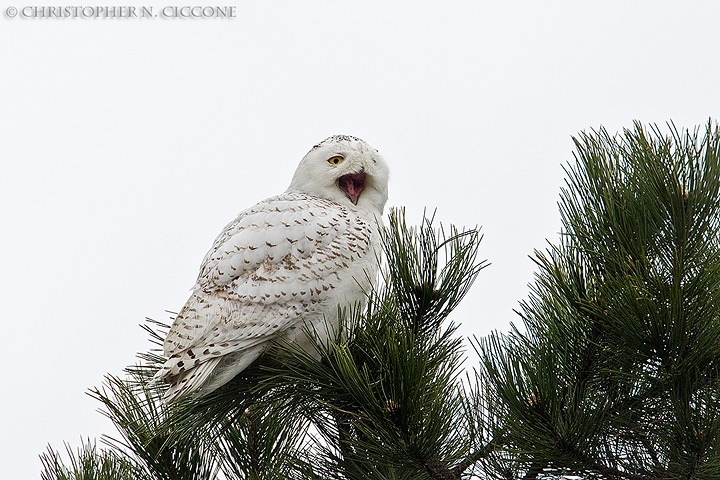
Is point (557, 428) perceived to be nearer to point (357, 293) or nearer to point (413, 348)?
point (413, 348)

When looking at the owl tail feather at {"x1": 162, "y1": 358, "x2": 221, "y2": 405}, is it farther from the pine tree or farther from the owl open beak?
the owl open beak

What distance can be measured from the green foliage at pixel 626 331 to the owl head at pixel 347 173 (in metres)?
1.20

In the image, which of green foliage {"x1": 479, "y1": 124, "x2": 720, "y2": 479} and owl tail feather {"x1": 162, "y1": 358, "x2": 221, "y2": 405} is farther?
owl tail feather {"x1": 162, "y1": 358, "x2": 221, "y2": 405}

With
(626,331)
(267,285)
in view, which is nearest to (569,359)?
(626,331)

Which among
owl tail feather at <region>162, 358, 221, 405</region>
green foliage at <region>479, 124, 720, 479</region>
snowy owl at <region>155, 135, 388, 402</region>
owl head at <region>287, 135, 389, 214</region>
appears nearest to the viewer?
green foliage at <region>479, 124, 720, 479</region>

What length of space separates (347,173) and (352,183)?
6 cm

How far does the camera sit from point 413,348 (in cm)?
245

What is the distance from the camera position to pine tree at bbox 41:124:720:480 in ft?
7.45

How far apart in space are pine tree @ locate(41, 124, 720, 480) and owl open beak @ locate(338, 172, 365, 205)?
100 cm

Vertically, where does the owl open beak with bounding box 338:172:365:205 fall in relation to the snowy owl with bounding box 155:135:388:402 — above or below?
above

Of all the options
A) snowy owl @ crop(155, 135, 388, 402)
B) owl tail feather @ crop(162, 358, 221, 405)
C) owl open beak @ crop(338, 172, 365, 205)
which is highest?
owl open beak @ crop(338, 172, 365, 205)

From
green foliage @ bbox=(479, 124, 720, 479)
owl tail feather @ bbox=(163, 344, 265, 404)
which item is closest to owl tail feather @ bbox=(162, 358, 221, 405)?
owl tail feather @ bbox=(163, 344, 265, 404)

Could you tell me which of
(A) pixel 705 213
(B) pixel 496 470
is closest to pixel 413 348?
(B) pixel 496 470

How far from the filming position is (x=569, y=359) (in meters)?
2.54
